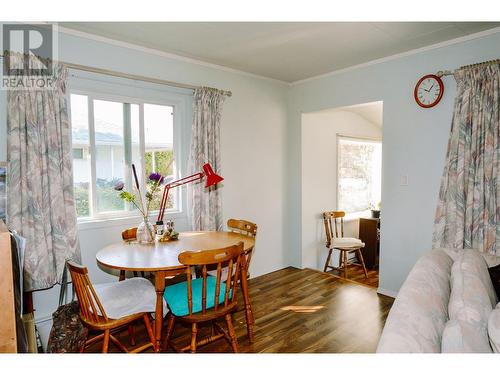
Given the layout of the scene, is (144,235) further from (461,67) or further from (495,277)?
(461,67)

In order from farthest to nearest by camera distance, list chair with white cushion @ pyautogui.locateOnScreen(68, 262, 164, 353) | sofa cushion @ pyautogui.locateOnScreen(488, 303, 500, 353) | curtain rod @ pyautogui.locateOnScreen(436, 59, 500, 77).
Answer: curtain rod @ pyautogui.locateOnScreen(436, 59, 500, 77)
chair with white cushion @ pyautogui.locateOnScreen(68, 262, 164, 353)
sofa cushion @ pyautogui.locateOnScreen(488, 303, 500, 353)

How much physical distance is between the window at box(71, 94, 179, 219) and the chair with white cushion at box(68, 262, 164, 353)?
906 millimetres

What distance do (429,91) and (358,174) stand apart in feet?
7.79

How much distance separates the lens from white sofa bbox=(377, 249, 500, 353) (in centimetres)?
107

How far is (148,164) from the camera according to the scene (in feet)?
10.5

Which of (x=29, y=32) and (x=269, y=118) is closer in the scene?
(x=29, y=32)

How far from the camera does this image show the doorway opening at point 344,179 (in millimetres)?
4387

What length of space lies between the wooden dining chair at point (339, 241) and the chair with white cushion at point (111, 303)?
8.88ft

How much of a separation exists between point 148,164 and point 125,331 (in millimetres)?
1518

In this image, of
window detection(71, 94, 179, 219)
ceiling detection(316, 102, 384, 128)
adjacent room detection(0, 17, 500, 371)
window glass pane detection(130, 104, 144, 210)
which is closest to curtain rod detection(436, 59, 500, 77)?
adjacent room detection(0, 17, 500, 371)

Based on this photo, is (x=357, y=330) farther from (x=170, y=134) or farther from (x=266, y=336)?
(x=170, y=134)

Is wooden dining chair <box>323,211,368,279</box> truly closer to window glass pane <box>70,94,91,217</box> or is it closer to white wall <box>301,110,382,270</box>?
white wall <box>301,110,382,270</box>

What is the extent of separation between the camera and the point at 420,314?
1.22 meters
